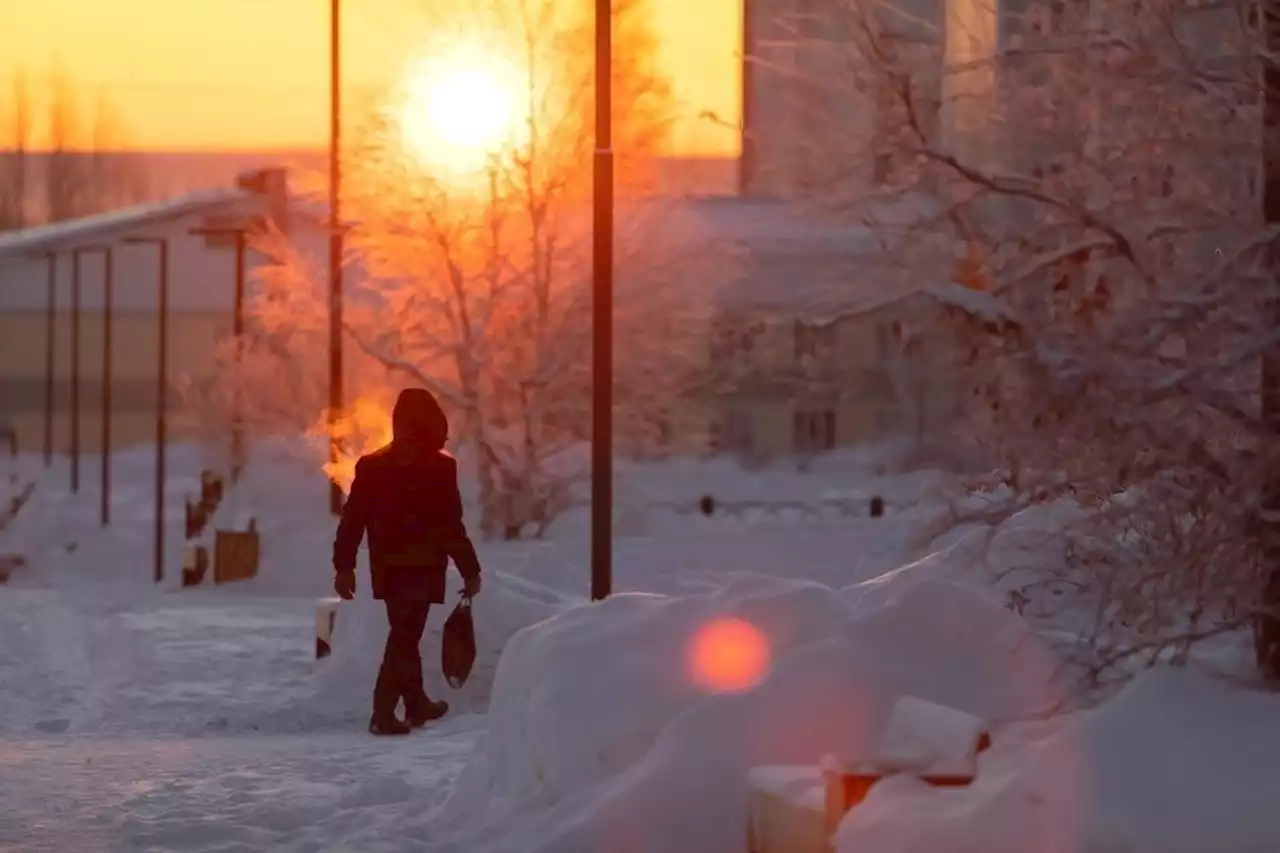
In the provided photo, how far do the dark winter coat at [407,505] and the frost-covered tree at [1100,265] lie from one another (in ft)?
8.46

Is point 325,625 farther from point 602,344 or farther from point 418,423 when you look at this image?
point 418,423

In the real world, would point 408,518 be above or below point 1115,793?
above

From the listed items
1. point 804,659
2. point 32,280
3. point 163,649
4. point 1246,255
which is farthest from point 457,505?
point 32,280

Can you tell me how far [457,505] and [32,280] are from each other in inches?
1947

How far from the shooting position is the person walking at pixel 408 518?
1044cm

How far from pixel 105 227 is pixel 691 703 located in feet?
105

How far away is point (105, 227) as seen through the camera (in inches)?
1475

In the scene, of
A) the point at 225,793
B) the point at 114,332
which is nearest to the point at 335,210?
the point at 225,793

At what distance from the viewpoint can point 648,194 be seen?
2828 centimetres

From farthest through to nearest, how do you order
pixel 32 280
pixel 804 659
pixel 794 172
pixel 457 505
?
pixel 32 280 < pixel 457 505 < pixel 794 172 < pixel 804 659

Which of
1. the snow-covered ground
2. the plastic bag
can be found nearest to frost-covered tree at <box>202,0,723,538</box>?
the snow-covered ground

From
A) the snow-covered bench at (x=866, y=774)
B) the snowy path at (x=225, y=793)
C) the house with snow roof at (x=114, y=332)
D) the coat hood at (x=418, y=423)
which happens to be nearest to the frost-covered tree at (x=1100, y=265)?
the snow-covered bench at (x=866, y=774)

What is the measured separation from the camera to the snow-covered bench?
567 cm

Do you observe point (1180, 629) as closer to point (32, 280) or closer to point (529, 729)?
point (529, 729)
